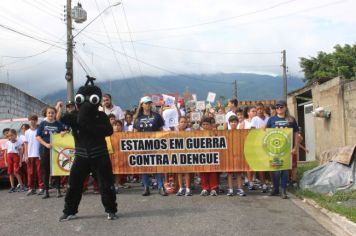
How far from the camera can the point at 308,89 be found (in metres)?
17.8

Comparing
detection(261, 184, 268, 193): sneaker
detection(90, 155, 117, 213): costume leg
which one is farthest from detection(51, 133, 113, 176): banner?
detection(261, 184, 268, 193): sneaker

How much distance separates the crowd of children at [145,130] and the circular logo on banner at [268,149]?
0.47ft

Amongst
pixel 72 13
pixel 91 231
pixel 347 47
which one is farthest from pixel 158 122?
pixel 347 47

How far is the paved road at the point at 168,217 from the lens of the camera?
270 inches

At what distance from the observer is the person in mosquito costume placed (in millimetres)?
7605

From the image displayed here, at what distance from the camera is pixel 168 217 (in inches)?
304

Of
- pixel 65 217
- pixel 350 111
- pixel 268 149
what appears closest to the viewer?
pixel 65 217

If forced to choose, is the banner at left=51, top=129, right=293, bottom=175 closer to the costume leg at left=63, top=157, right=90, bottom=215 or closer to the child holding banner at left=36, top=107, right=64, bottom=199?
the child holding banner at left=36, top=107, right=64, bottom=199

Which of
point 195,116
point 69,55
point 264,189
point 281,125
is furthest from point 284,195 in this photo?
point 69,55

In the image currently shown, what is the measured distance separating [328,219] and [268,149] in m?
2.64

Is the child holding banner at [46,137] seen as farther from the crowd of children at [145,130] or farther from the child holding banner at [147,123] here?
the child holding banner at [147,123]

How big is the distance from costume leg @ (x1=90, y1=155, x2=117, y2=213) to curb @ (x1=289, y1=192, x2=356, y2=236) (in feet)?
10.6

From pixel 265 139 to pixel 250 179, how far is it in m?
1.20

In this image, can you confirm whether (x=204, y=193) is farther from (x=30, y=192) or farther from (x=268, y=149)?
(x=30, y=192)
